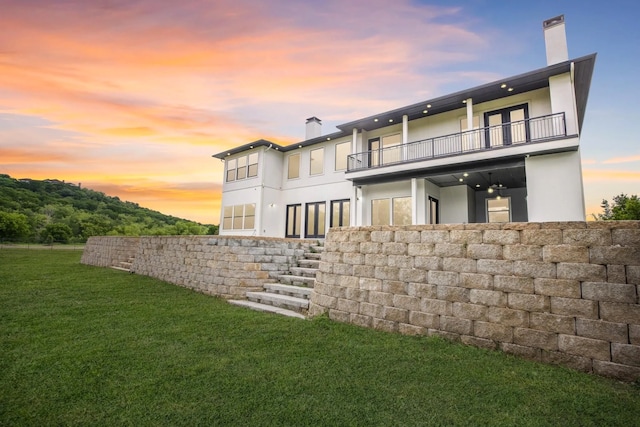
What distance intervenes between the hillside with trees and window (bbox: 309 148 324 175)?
43.8ft

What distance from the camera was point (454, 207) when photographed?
38.4 ft

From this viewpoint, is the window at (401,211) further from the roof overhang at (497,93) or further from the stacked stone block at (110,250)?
the stacked stone block at (110,250)

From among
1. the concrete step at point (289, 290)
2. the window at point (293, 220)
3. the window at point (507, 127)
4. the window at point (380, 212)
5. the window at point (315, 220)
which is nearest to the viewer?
the concrete step at point (289, 290)

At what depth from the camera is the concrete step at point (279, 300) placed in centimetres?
539

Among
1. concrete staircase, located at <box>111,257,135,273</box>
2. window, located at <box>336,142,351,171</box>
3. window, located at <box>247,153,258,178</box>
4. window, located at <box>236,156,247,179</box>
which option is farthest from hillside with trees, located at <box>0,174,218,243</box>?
window, located at <box>336,142,351,171</box>

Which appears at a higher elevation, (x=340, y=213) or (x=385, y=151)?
(x=385, y=151)

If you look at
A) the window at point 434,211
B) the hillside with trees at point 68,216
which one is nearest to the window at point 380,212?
the window at point 434,211

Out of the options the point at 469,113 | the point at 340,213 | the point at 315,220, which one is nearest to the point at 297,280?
the point at 340,213

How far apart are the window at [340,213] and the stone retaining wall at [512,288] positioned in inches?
321

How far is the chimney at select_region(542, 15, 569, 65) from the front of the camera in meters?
9.06

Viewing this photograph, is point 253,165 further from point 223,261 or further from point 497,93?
point 497,93

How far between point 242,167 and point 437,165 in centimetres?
1113

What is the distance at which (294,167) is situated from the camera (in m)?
15.6

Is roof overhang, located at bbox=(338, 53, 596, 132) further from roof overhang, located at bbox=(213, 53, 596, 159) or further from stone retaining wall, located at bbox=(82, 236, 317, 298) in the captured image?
stone retaining wall, located at bbox=(82, 236, 317, 298)
